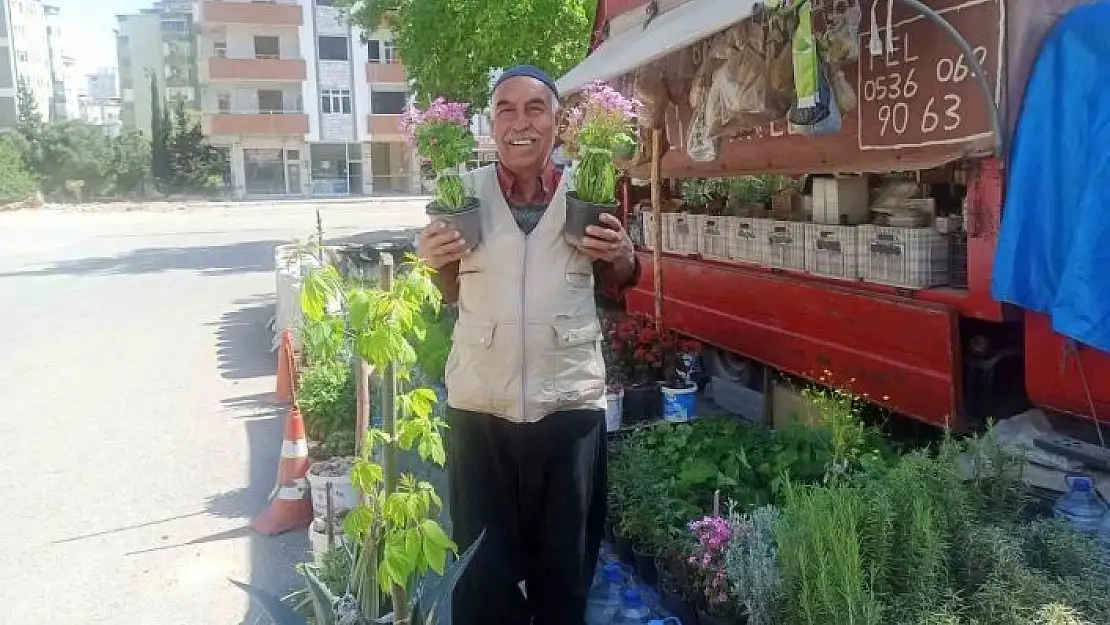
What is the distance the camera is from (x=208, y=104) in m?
50.4

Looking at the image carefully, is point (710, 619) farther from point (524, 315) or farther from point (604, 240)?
point (604, 240)

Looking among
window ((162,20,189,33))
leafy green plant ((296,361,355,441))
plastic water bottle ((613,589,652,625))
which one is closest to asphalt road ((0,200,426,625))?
leafy green plant ((296,361,355,441))

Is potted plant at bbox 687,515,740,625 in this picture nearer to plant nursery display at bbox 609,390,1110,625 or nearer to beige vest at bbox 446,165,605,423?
plant nursery display at bbox 609,390,1110,625

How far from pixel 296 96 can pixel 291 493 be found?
49046 millimetres

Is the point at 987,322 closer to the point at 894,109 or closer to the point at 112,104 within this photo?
the point at 894,109

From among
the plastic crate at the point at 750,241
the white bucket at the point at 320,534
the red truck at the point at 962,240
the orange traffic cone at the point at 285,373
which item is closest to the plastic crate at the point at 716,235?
the plastic crate at the point at 750,241

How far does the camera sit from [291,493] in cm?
528

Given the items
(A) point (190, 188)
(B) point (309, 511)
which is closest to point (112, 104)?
(A) point (190, 188)

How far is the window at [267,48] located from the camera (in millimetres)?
50375

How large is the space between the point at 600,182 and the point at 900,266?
3002 mm

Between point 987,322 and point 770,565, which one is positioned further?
point 987,322

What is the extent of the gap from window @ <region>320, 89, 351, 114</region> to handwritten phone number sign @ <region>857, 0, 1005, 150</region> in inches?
1926

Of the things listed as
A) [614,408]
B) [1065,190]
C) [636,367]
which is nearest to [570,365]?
[1065,190]

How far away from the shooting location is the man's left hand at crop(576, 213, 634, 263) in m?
2.63
